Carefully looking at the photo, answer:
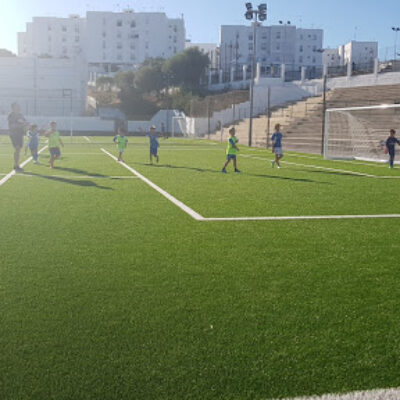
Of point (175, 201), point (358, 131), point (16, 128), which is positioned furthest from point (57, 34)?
point (175, 201)

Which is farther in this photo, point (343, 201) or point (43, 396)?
point (343, 201)

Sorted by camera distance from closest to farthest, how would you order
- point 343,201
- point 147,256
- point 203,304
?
point 203,304 < point 147,256 < point 343,201

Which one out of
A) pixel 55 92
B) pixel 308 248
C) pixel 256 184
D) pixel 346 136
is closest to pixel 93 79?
pixel 55 92

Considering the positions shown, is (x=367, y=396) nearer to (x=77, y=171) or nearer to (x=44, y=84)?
(x=77, y=171)

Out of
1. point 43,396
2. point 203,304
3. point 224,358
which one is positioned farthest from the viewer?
point 203,304

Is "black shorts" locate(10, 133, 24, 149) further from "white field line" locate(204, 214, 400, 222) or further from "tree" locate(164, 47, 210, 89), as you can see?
"tree" locate(164, 47, 210, 89)

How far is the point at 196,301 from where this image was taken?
4.15m

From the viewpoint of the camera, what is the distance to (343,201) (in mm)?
9891

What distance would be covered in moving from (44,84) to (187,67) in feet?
82.0

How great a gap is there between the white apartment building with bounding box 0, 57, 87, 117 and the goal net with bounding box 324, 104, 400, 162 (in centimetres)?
6994

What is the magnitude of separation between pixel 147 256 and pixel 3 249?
5.16 feet

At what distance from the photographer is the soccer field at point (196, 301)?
2.94 metres

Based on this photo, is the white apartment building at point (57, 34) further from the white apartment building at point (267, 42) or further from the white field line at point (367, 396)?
the white field line at point (367, 396)

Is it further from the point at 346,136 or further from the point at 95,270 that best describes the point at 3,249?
the point at 346,136
